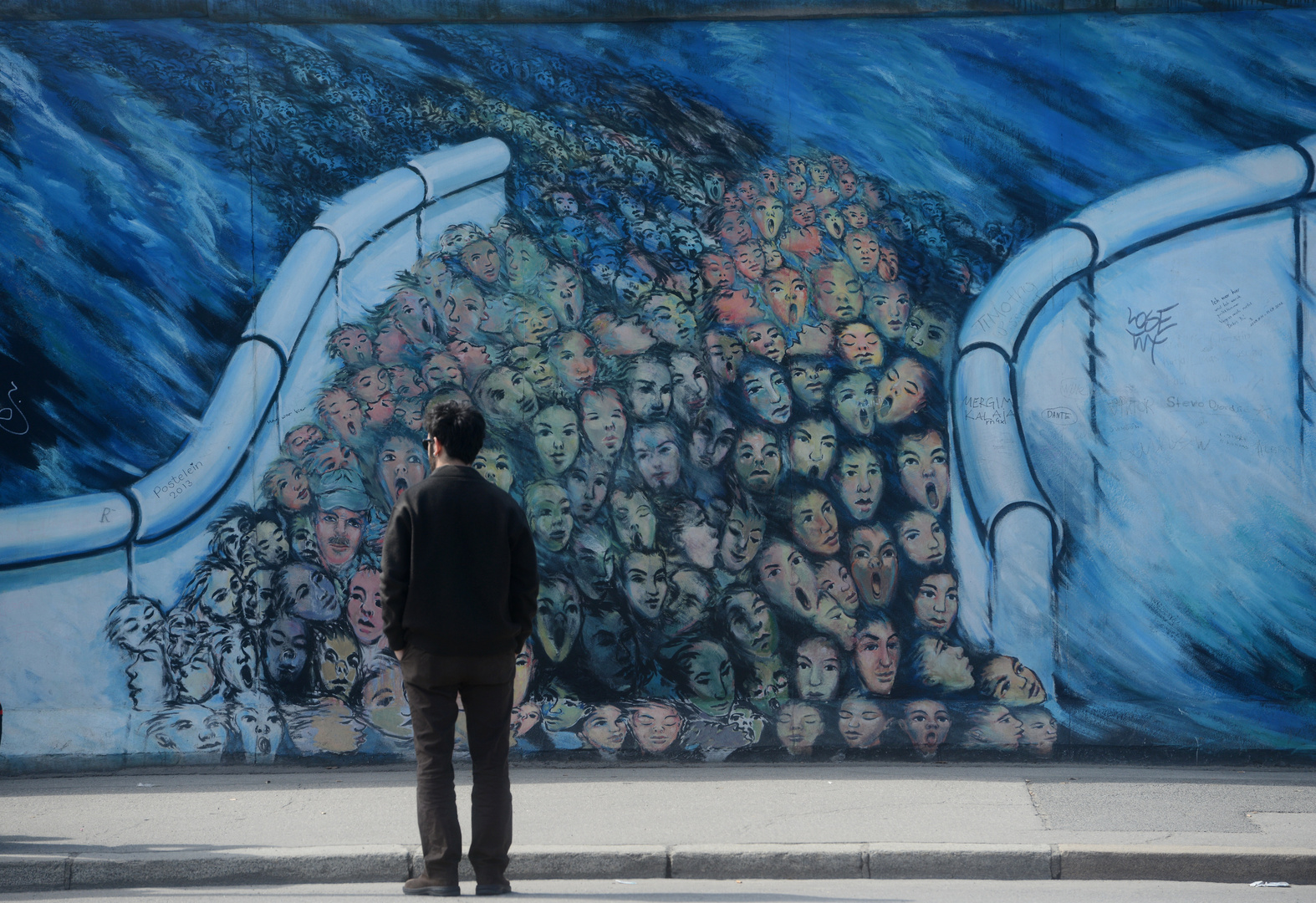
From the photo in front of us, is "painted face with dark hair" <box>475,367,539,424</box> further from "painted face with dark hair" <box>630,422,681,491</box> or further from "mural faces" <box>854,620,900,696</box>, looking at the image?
"mural faces" <box>854,620,900,696</box>

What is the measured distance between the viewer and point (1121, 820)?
5750 millimetres

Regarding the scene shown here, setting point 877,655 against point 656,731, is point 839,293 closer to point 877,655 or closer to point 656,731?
point 877,655

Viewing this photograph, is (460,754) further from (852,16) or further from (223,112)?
(852,16)

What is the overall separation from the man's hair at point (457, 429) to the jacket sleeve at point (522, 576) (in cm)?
33

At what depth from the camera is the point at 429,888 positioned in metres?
4.81

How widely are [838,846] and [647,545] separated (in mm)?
2340

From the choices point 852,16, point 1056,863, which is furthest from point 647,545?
point 852,16

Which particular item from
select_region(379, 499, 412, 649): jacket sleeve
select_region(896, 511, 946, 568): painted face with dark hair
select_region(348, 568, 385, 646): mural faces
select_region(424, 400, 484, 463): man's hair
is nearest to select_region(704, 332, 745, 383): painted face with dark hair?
select_region(896, 511, 946, 568): painted face with dark hair

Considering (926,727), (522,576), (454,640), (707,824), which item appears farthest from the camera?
(926,727)

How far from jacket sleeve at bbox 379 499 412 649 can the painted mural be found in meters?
2.42

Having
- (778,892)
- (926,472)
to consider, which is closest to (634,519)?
(926,472)

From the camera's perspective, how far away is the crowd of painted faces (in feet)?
23.4

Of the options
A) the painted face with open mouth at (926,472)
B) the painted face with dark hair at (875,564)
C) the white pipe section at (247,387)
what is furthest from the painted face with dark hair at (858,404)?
the white pipe section at (247,387)
